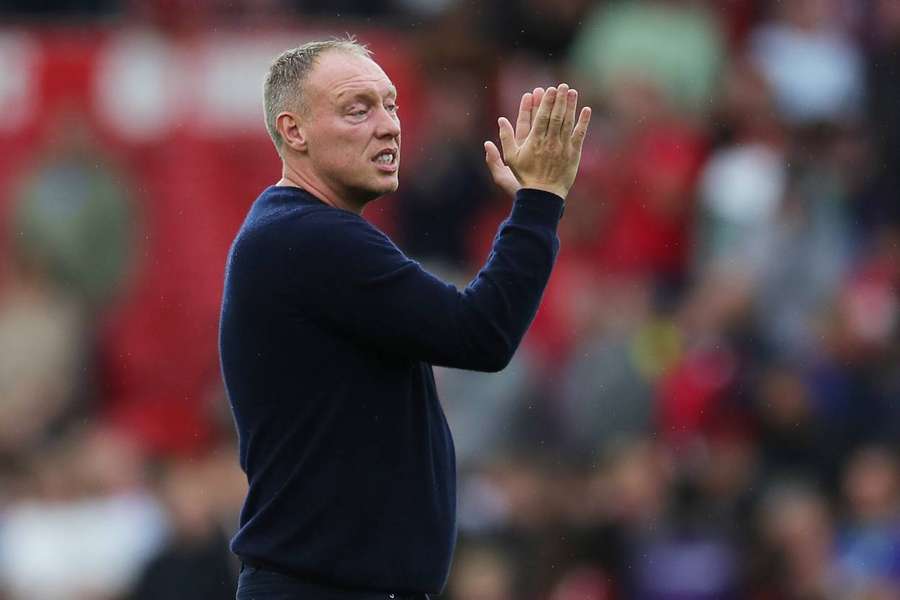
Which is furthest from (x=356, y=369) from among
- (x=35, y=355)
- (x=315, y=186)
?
(x=35, y=355)

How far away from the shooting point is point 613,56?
11.1 meters

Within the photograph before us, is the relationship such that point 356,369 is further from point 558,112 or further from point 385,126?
point 558,112

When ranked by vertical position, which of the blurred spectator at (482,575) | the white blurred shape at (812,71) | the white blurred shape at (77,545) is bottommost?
the white blurred shape at (77,545)

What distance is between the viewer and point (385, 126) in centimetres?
433

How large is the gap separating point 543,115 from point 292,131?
22.6 inches

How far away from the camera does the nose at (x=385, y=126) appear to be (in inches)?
170

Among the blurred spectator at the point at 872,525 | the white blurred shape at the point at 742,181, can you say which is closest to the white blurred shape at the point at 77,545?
the white blurred shape at the point at 742,181

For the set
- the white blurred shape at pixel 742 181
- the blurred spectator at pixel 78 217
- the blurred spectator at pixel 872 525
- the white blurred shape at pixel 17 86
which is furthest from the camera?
the white blurred shape at pixel 17 86

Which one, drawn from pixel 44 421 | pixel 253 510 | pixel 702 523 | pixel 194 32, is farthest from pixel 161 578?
pixel 253 510

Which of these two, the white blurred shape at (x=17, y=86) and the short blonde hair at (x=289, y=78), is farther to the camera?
the white blurred shape at (x=17, y=86)

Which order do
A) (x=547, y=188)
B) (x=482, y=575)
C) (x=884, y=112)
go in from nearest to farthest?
(x=547, y=188) → (x=482, y=575) → (x=884, y=112)

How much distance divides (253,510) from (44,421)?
6.73m

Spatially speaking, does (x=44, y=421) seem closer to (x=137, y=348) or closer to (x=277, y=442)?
(x=137, y=348)

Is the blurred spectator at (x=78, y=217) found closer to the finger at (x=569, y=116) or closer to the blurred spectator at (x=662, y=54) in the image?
the blurred spectator at (x=662, y=54)
